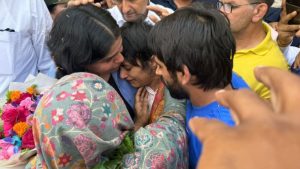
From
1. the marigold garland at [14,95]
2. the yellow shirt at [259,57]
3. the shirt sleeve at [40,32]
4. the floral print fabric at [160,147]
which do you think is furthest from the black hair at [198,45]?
the shirt sleeve at [40,32]

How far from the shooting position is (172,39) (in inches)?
60.6

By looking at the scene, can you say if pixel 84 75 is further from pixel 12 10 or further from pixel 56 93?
pixel 12 10

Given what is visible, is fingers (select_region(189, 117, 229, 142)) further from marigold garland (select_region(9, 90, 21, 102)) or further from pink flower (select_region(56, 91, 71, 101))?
marigold garland (select_region(9, 90, 21, 102))

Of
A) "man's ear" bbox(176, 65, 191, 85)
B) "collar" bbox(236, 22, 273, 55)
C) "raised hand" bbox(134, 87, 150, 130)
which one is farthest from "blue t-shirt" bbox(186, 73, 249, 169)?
"collar" bbox(236, 22, 273, 55)

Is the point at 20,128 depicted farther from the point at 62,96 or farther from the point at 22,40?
the point at 22,40

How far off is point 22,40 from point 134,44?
3.51 feet

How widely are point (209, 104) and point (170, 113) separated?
18 cm

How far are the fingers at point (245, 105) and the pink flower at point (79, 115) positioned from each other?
904 mm

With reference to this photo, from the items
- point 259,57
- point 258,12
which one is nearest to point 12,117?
point 259,57

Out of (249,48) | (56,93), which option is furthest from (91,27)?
(249,48)

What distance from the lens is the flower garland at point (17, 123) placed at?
5.09ft

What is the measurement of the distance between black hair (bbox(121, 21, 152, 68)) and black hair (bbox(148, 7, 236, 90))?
1.22ft

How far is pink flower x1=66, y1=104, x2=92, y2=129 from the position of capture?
1242mm

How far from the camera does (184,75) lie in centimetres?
156
